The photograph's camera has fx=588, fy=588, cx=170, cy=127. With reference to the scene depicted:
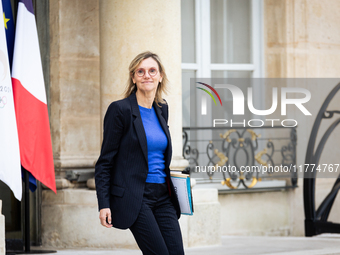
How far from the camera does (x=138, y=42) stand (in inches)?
257

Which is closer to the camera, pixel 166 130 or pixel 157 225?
pixel 157 225

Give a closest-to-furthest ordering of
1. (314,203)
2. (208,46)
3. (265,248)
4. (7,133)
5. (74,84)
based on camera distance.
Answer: (7,133)
(265,248)
(74,84)
(314,203)
(208,46)

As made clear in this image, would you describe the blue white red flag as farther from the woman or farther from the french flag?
the woman

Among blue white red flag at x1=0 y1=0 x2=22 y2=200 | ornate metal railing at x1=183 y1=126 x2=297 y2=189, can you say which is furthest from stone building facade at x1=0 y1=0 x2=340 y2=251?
ornate metal railing at x1=183 y1=126 x2=297 y2=189

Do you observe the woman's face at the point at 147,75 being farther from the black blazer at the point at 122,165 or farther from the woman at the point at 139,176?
the black blazer at the point at 122,165

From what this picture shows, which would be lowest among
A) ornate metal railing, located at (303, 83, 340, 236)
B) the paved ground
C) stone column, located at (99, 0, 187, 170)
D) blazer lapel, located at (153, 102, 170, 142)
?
the paved ground

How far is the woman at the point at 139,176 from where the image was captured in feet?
10.6

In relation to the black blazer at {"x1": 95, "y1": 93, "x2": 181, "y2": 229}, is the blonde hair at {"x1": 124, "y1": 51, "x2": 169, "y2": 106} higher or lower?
higher

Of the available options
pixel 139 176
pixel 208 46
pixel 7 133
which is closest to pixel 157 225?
pixel 139 176

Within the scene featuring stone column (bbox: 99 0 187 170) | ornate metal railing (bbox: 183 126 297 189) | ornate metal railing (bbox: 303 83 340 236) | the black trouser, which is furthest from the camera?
ornate metal railing (bbox: 183 126 297 189)

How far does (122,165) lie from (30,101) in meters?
2.84

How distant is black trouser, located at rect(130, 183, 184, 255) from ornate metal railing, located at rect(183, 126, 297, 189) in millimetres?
5212

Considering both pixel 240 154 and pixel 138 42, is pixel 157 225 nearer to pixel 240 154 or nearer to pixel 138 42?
pixel 138 42

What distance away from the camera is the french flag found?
5773mm
